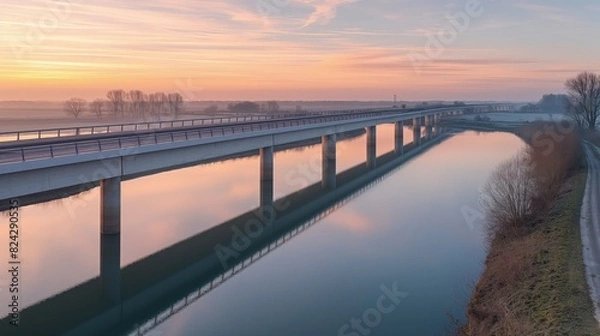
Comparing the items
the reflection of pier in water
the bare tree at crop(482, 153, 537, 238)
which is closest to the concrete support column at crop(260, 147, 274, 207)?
the reflection of pier in water

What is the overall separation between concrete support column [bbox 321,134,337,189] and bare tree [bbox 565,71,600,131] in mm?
49324

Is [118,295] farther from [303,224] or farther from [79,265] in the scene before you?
[303,224]

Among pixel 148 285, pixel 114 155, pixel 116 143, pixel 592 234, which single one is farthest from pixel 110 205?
pixel 592 234

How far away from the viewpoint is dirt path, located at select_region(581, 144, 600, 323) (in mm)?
17658

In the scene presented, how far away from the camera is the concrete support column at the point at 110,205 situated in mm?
30031

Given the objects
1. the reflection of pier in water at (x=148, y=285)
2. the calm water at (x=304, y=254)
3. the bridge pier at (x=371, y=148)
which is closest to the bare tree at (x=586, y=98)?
the bridge pier at (x=371, y=148)

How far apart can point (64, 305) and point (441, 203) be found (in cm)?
2890

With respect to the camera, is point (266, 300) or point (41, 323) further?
point (266, 300)

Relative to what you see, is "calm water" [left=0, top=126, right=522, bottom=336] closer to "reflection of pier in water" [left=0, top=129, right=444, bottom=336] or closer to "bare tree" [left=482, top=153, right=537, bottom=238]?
"reflection of pier in water" [left=0, top=129, right=444, bottom=336]

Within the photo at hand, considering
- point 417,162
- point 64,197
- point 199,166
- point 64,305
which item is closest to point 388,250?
point 64,305

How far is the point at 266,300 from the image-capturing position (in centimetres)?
2238

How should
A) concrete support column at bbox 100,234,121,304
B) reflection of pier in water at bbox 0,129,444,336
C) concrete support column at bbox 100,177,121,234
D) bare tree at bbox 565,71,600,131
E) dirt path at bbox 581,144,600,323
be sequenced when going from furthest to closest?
bare tree at bbox 565,71,600,131
concrete support column at bbox 100,177,121,234
concrete support column at bbox 100,234,121,304
reflection of pier in water at bbox 0,129,444,336
dirt path at bbox 581,144,600,323

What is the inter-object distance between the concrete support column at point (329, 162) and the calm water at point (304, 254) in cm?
370

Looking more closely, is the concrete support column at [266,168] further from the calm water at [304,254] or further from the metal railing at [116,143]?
the metal railing at [116,143]
